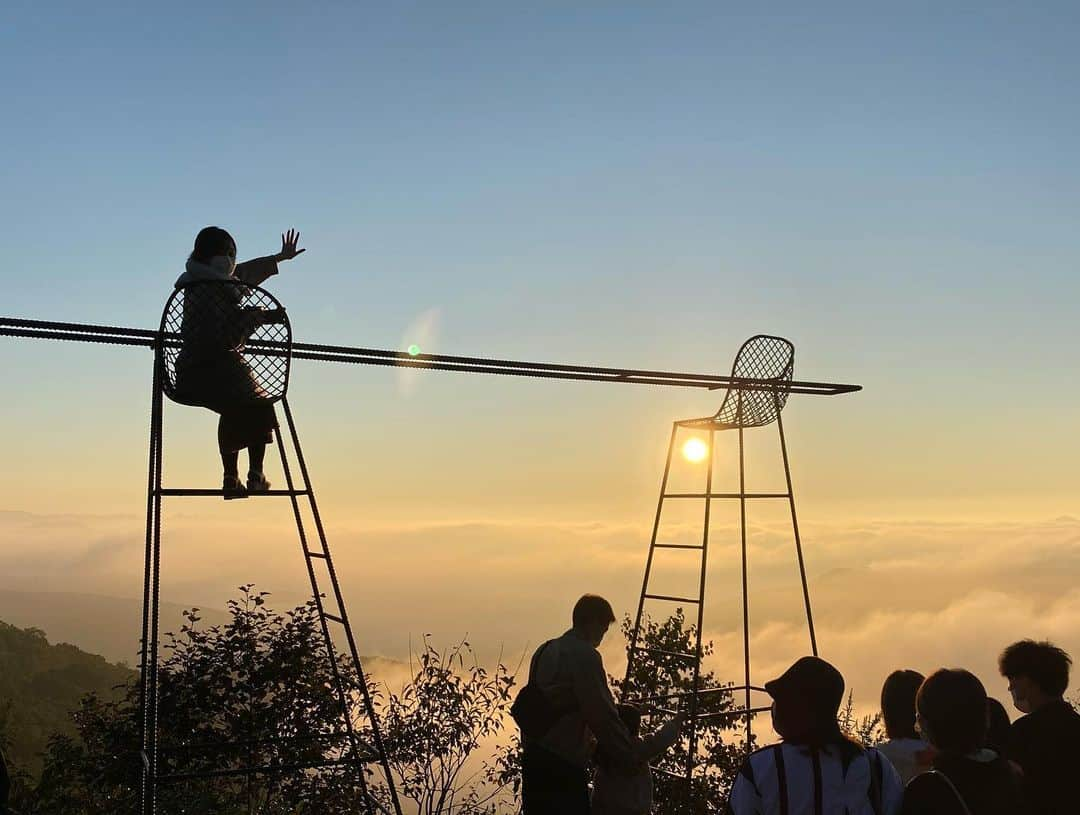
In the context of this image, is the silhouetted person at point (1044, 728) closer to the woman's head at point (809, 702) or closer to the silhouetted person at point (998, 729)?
the silhouetted person at point (998, 729)

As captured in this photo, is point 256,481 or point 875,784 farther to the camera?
point 256,481

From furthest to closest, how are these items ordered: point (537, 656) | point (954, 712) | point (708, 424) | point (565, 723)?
1. point (708, 424)
2. point (537, 656)
3. point (565, 723)
4. point (954, 712)

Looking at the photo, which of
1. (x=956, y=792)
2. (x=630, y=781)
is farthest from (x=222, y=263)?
(x=956, y=792)

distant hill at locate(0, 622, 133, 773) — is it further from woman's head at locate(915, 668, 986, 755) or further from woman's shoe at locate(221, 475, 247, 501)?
woman's head at locate(915, 668, 986, 755)

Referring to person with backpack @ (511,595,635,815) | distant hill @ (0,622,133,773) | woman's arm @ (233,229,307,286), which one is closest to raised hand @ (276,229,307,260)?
woman's arm @ (233,229,307,286)

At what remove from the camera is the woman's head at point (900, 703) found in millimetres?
3756

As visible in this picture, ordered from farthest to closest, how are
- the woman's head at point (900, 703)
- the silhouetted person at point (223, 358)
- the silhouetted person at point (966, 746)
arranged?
the silhouetted person at point (223, 358)
the woman's head at point (900, 703)
the silhouetted person at point (966, 746)

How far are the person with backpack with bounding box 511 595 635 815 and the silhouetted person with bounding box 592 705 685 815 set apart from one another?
0.05 meters

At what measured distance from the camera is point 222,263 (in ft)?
15.8

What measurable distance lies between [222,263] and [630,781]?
10.2ft

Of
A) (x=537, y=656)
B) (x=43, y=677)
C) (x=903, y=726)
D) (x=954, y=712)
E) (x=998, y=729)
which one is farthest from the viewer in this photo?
(x=43, y=677)

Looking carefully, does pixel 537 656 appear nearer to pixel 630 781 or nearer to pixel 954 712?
pixel 630 781

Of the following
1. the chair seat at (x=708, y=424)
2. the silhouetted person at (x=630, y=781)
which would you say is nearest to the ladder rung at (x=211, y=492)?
the silhouetted person at (x=630, y=781)

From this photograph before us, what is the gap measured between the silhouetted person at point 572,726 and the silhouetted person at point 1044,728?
170 centimetres
